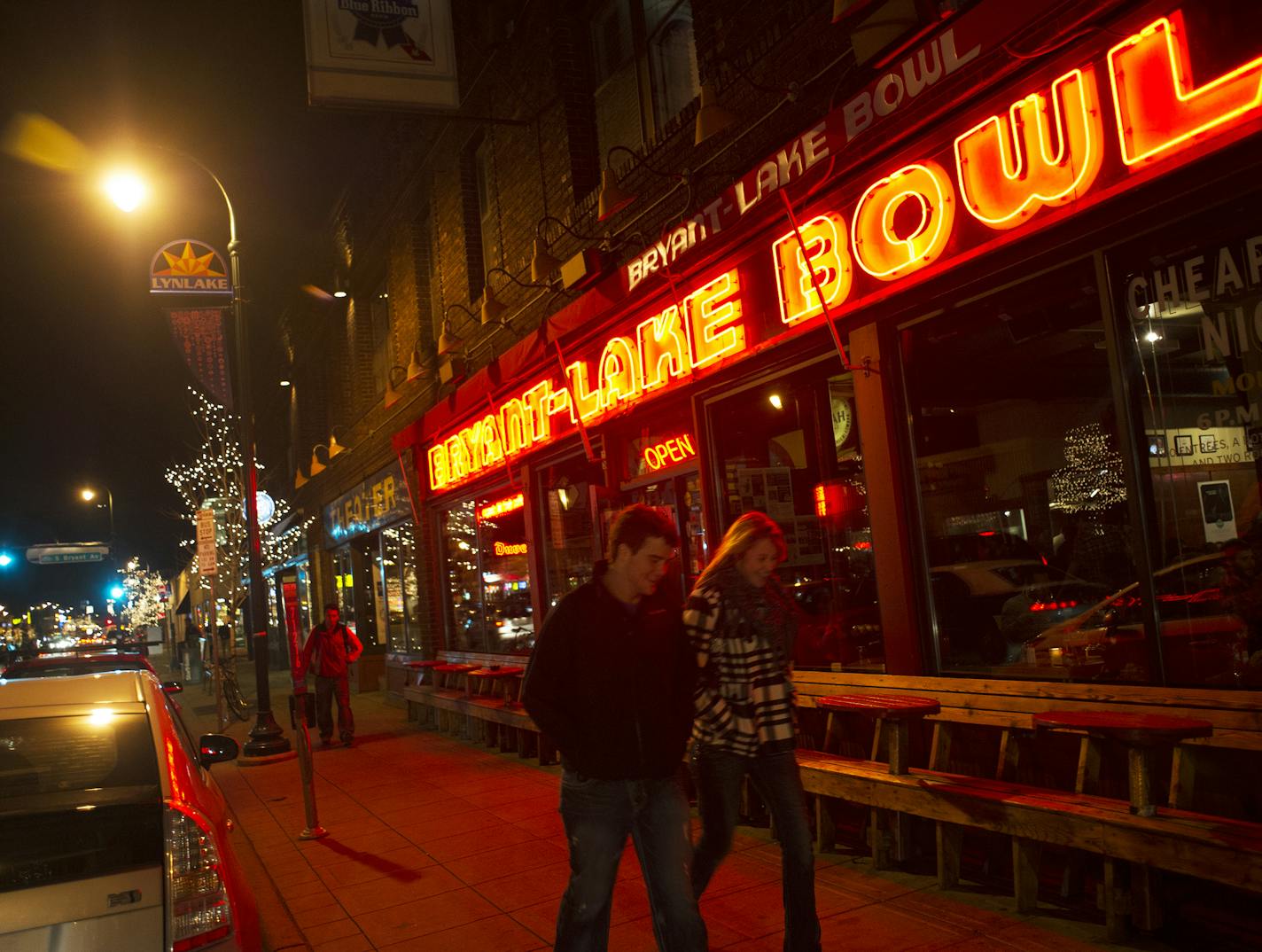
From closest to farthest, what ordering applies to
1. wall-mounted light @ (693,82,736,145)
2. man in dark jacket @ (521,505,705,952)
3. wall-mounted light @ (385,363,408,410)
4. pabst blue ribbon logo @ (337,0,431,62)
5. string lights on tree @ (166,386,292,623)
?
man in dark jacket @ (521,505,705,952) → wall-mounted light @ (693,82,736,145) → pabst blue ribbon logo @ (337,0,431,62) → wall-mounted light @ (385,363,408,410) → string lights on tree @ (166,386,292,623)

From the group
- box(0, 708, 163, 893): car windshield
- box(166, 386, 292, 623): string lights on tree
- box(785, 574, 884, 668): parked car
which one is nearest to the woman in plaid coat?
box(0, 708, 163, 893): car windshield

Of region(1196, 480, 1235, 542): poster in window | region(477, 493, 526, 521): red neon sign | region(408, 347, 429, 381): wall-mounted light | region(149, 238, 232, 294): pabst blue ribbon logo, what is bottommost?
region(1196, 480, 1235, 542): poster in window

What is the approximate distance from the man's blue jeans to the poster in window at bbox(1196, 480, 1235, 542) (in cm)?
313

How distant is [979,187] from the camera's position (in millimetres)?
5957

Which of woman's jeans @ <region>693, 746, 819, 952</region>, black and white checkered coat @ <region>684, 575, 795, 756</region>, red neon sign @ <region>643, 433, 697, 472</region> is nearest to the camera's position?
woman's jeans @ <region>693, 746, 819, 952</region>

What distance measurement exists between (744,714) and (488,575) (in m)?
10.7

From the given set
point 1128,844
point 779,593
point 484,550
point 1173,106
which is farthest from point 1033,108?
point 484,550

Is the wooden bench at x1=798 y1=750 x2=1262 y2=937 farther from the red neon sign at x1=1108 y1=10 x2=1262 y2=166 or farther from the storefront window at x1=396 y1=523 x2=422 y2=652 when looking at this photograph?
the storefront window at x1=396 y1=523 x2=422 y2=652

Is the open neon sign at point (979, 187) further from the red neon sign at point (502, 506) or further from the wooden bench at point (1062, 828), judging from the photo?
the red neon sign at point (502, 506)

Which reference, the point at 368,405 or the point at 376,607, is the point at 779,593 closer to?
the point at 368,405

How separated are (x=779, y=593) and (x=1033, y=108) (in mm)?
3031

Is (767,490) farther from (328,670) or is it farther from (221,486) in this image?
(221,486)

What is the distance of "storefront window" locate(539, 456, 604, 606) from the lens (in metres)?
12.0

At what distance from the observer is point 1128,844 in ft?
14.3
